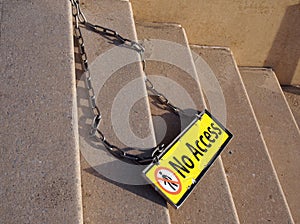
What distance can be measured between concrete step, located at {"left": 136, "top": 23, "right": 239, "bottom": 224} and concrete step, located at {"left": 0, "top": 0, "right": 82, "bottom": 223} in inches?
22.2

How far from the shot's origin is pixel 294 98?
3.38 metres

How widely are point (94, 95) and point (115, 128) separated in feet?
0.65

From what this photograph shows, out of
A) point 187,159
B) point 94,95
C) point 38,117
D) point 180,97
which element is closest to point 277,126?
point 180,97

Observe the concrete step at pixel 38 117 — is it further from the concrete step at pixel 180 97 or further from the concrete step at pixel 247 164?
the concrete step at pixel 247 164

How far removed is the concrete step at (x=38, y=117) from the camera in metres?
1.49

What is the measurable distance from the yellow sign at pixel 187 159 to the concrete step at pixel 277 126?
0.72 metres

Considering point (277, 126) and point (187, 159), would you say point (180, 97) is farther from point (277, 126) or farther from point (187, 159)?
point (277, 126)

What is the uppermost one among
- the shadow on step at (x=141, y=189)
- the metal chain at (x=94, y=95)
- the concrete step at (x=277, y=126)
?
the metal chain at (x=94, y=95)

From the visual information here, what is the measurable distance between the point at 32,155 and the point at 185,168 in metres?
0.72

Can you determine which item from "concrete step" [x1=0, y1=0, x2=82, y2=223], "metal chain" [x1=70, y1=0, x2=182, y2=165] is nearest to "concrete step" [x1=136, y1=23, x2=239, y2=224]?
"metal chain" [x1=70, y1=0, x2=182, y2=165]

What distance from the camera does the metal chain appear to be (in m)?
1.90

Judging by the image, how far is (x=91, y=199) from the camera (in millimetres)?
1743

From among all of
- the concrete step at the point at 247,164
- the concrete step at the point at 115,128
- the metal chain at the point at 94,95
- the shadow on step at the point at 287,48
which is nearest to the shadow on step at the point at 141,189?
the concrete step at the point at 115,128

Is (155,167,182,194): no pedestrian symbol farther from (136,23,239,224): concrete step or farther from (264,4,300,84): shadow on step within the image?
(264,4,300,84): shadow on step
